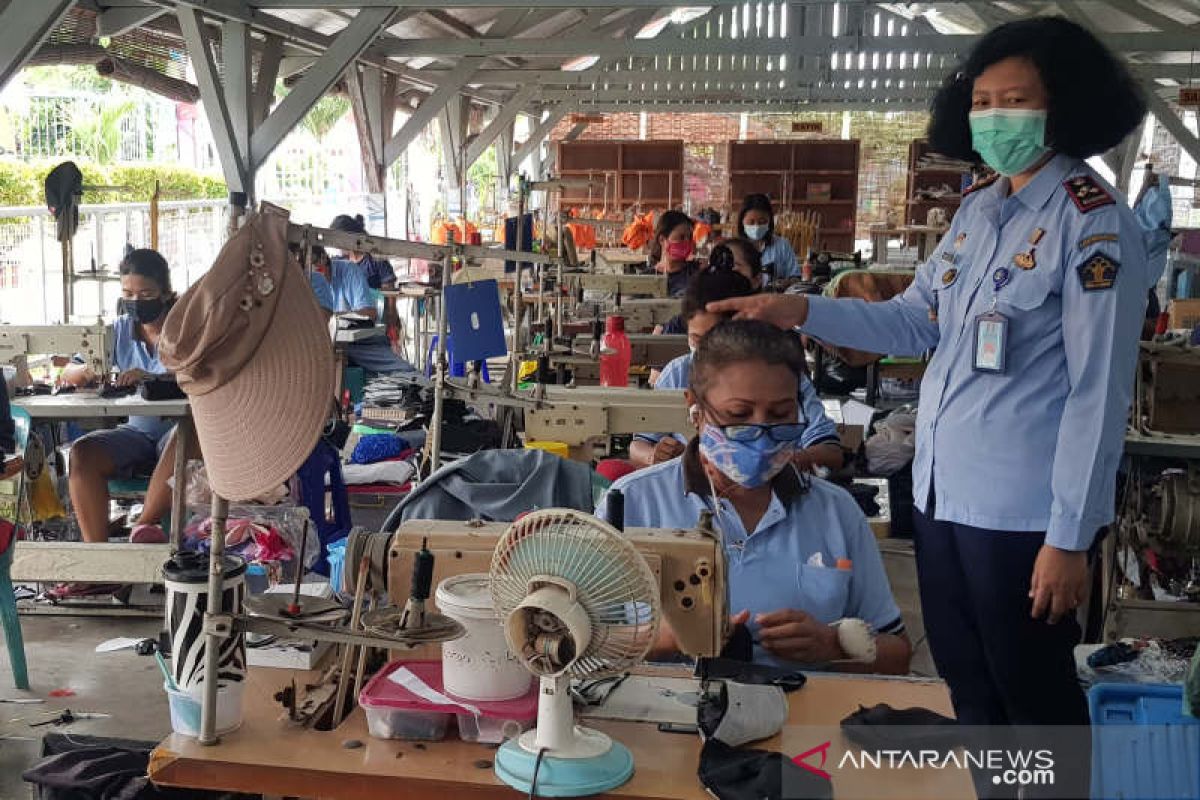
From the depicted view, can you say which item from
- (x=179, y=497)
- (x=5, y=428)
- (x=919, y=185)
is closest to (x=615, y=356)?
(x=179, y=497)

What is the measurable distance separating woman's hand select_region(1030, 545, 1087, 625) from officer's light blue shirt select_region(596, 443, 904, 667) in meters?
0.26

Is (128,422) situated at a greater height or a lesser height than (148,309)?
lesser

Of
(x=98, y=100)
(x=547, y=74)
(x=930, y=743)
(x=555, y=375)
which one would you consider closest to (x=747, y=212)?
(x=555, y=375)

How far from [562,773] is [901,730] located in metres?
0.41

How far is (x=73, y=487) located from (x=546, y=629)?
3258 millimetres

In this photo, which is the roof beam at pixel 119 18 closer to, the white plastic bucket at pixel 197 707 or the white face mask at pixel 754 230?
the white face mask at pixel 754 230

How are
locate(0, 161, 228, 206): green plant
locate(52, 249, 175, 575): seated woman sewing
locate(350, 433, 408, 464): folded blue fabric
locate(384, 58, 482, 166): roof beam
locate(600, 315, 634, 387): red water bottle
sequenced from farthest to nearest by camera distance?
locate(0, 161, 228, 206): green plant → locate(384, 58, 482, 166): roof beam → locate(600, 315, 634, 387): red water bottle → locate(350, 433, 408, 464): folded blue fabric → locate(52, 249, 175, 575): seated woman sewing

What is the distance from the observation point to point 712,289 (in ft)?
11.2

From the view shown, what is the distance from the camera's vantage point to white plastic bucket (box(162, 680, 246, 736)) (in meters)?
1.46

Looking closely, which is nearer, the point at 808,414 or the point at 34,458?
the point at 808,414

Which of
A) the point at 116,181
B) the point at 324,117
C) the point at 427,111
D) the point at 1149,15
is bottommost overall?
the point at 116,181

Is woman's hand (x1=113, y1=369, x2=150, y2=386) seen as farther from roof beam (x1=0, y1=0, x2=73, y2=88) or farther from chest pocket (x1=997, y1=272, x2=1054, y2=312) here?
chest pocket (x1=997, y1=272, x2=1054, y2=312)

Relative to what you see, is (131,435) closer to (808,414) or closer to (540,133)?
(808,414)

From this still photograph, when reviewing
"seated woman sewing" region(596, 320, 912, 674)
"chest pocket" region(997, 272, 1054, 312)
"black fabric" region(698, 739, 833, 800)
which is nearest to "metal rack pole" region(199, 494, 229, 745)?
"black fabric" region(698, 739, 833, 800)
